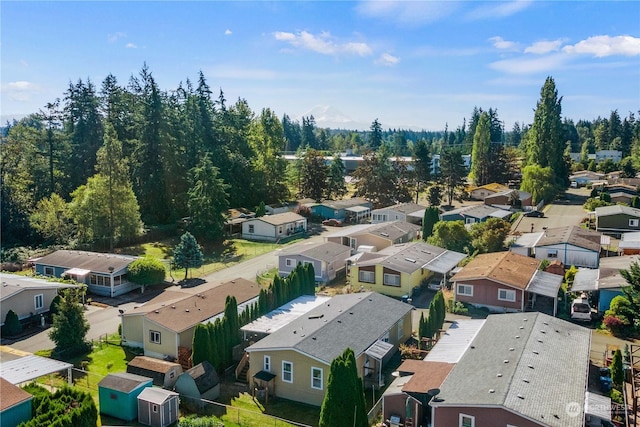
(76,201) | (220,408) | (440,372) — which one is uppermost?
(76,201)

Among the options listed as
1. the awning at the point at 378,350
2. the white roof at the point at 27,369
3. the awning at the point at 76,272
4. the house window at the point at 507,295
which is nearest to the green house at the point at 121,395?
the white roof at the point at 27,369

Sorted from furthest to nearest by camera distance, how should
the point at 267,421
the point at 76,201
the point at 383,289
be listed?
the point at 76,201 < the point at 383,289 < the point at 267,421

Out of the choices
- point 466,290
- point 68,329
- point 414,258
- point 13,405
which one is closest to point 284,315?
point 68,329

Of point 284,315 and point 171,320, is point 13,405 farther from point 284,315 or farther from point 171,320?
point 284,315

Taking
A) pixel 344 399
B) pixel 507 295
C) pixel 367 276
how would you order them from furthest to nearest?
1. pixel 367 276
2. pixel 507 295
3. pixel 344 399

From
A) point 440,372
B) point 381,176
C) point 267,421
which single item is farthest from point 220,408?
point 381,176

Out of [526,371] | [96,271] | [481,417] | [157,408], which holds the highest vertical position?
[526,371]

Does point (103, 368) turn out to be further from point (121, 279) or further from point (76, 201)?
point (76, 201)
